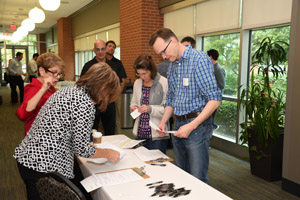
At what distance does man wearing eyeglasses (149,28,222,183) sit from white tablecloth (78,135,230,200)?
0.26m

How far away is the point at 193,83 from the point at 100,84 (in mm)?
750

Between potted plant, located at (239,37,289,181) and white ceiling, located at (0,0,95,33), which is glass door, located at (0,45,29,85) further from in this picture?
potted plant, located at (239,37,289,181)

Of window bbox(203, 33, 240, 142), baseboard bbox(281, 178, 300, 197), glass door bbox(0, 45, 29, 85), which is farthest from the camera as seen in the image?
glass door bbox(0, 45, 29, 85)

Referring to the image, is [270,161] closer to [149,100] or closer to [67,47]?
[149,100]

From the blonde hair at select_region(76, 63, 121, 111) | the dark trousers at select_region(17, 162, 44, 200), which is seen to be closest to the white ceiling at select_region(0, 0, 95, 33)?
the blonde hair at select_region(76, 63, 121, 111)

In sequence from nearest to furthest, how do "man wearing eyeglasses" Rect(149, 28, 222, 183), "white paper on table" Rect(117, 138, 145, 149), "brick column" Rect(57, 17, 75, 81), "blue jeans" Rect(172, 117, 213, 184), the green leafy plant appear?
"man wearing eyeglasses" Rect(149, 28, 222, 183) < "blue jeans" Rect(172, 117, 213, 184) < "white paper on table" Rect(117, 138, 145, 149) < the green leafy plant < "brick column" Rect(57, 17, 75, 81)

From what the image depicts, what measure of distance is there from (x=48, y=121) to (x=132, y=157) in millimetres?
814

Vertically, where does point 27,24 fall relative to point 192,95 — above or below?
above

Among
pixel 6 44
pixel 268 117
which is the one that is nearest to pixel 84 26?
pixel 6 44

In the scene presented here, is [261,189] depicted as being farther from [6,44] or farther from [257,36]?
[6,44]

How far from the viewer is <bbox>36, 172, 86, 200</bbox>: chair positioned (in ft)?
3.73

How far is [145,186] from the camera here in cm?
159

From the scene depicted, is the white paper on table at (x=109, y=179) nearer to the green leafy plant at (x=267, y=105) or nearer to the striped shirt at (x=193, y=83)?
the striped shirt at (x=193, y=83)

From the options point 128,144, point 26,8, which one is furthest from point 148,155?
point 26,8
